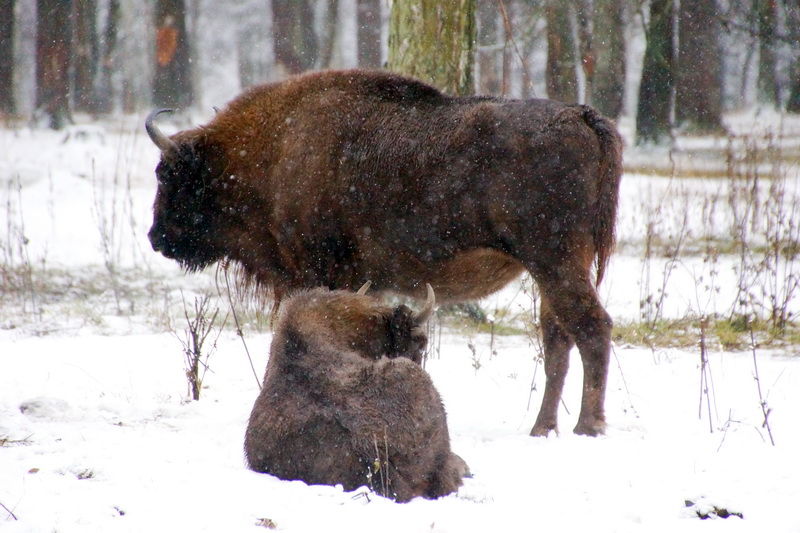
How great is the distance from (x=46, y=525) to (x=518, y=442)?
225 cm

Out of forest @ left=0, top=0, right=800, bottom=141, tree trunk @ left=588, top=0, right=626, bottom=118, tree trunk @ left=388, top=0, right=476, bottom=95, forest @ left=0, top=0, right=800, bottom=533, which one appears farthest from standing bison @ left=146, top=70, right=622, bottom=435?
tree trunk @ left=588, top=0, right=626, bottom=118

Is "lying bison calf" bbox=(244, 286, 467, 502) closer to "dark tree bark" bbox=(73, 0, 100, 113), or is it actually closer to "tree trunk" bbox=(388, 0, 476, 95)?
"tree trunk" bbox=(388, 0, 476, 95)

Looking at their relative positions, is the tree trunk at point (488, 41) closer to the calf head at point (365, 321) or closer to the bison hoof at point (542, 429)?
the bison hoof at point (542, 429)

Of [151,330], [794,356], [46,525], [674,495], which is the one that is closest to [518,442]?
[674,495]

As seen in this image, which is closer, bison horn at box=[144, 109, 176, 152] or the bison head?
bison horn at box=[144, 109, 176, 152]

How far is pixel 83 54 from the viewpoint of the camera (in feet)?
70.7

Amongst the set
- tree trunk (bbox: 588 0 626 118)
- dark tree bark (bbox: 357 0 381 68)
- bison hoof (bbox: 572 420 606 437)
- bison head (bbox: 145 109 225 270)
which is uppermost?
dark tree bark (bbox: 357 0 381 68)

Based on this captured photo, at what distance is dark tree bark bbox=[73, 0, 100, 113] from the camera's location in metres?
20.2

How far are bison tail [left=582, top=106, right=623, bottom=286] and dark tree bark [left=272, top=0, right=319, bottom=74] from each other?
1680cm

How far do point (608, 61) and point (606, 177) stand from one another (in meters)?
14.0

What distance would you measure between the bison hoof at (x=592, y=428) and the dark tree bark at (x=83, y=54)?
1906 cm

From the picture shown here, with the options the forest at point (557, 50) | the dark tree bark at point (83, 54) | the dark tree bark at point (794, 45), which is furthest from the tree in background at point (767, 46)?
the dark tree bark at point (83, 54)

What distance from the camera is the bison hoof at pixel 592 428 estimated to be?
4105 mm

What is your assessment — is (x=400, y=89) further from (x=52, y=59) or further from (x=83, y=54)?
(x=83, y=54)
